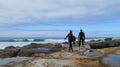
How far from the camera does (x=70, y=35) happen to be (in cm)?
2728

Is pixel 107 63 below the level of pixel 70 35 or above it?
below

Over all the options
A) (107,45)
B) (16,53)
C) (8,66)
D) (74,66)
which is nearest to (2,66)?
(8,66)

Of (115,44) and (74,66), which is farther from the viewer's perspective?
(115,44)

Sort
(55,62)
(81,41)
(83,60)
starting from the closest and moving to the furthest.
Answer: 1. (55,62)
2. (83,60)
3. (81,41)

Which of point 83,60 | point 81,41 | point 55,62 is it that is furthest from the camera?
point 81,41

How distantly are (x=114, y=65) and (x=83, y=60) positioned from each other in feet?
10.1

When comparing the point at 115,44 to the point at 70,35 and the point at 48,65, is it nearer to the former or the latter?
the point at 70,35

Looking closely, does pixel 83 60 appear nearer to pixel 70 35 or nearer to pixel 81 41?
pixel 70 35

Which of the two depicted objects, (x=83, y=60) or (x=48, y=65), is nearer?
(x=48, y=65)

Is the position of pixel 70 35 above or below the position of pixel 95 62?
above

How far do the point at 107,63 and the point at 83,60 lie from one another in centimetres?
206

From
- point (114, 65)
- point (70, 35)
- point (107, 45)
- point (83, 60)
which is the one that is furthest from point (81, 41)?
point (114, 65)

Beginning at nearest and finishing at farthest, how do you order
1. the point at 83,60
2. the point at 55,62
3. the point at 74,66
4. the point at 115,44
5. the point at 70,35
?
the point at 74,66
the point at 55,62
the point at 83,60
the point at 70,35
the point at 115,44

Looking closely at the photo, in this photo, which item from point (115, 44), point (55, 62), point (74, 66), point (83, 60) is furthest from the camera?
point (115, 44)
